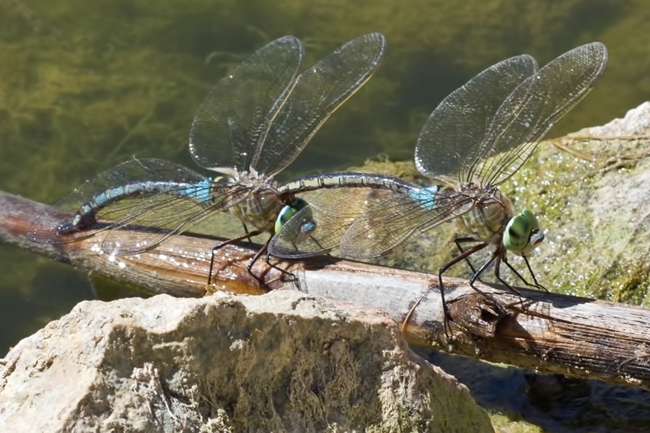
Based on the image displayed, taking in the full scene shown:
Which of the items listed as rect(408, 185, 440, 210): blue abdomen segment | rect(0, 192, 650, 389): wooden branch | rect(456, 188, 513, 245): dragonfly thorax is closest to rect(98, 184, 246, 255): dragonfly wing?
rect(0, 192, 650, 389): wooden branch

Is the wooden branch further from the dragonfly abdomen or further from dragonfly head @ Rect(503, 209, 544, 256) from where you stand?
the dragonfly abdomen

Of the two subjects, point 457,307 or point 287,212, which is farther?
point 287,212

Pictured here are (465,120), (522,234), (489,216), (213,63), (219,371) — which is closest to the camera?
(219,371)

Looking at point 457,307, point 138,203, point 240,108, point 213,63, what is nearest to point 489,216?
point 457,307

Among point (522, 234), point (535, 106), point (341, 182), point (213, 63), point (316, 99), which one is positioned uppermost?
point (213, 63)

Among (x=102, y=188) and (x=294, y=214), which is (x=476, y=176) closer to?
(x=294, y=214)

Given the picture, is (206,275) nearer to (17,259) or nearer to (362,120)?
(17,259)

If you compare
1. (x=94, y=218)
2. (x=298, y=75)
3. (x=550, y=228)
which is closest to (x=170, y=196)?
(x=94, y=218)

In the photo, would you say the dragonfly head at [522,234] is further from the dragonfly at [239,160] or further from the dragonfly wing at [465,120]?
the dragonfly at [239,160]
